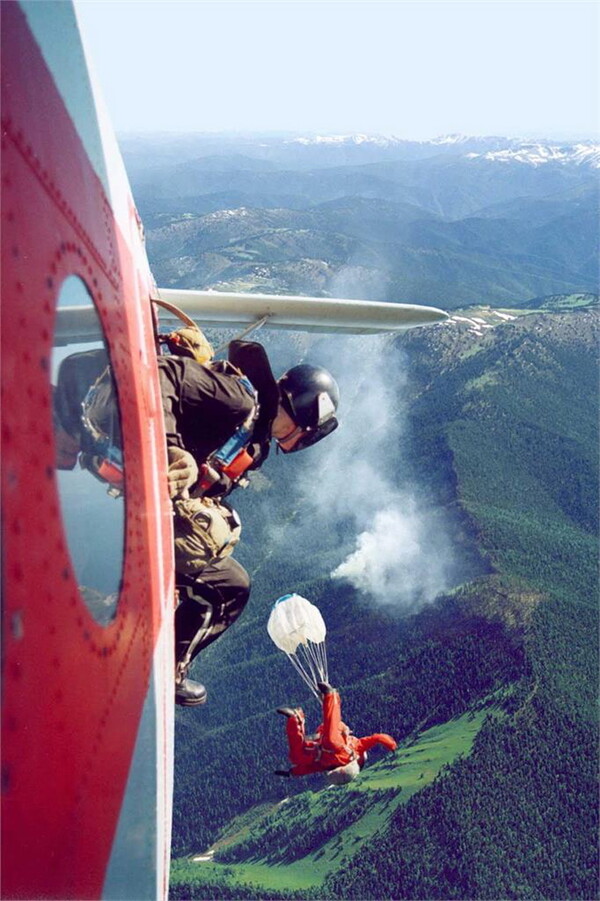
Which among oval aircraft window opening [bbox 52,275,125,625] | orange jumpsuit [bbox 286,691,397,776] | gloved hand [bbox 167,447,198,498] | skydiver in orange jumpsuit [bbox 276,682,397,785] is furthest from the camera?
orange jumpsuit [bbox 286,691,397,776]

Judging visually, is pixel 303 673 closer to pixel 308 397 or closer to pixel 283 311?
pixel 283 311

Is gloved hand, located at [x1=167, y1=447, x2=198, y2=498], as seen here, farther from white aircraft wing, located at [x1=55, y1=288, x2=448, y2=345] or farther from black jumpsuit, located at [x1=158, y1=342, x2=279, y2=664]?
white aircraft wing, located at [x1=55, y1=288, x2=448, y2=345]

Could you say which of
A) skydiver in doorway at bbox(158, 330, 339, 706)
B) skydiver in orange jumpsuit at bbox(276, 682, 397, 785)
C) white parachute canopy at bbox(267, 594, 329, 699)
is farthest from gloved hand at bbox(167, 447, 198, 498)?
white parachute canopy at bbox(267, 594, 329, 699)

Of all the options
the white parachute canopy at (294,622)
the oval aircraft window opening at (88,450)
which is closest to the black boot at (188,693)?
the white parachute canopy at (294,622)

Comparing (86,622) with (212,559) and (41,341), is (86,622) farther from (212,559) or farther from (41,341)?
(212,559)

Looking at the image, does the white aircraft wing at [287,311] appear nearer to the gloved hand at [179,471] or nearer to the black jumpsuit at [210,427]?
the black jumpsuit at [210,427]

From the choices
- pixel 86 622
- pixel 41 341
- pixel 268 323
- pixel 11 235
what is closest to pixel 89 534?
pixel 86 622
